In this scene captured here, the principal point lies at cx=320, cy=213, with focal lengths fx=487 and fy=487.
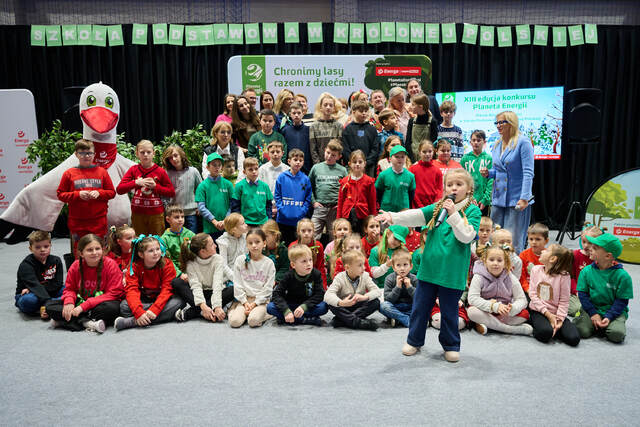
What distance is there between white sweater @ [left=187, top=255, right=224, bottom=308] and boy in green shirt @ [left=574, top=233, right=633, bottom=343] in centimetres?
236

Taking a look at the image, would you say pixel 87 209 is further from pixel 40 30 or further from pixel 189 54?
pixel 40 30

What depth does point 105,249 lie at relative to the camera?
12.2ft

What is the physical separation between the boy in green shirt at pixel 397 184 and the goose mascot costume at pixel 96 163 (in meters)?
2.16

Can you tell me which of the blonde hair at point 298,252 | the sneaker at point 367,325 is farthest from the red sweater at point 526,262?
the blonde hair at point 298,252

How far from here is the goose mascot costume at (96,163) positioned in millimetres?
3811

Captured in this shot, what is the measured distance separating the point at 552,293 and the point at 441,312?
0.90 meters

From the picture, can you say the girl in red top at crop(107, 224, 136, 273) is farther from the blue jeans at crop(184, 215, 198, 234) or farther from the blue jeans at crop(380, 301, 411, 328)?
the blue jeans at crop(380, 301, 411, 328)

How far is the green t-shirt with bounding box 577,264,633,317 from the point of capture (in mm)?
2990

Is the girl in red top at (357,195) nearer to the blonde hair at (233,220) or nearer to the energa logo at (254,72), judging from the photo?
the blonde hair at (233,220)

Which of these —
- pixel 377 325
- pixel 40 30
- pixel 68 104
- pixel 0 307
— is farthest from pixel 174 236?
pixel 40 30

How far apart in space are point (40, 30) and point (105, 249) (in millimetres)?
4466

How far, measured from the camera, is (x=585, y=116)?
5.54m

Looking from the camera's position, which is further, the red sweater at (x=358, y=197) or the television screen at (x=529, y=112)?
the television screen at (x=529, y=112)

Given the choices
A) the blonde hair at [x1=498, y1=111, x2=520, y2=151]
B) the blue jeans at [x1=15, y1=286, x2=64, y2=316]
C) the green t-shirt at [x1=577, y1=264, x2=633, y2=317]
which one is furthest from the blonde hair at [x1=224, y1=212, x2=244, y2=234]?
the green t-shirt at [x1=577, y1=264, x2=633, y2=317]
